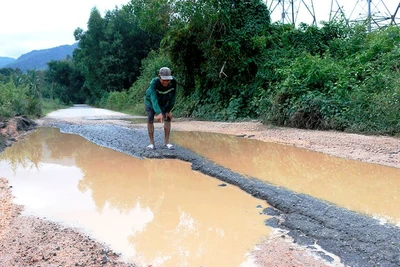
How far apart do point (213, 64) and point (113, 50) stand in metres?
21.5

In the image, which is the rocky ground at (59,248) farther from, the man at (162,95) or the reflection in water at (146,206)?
the man at (162,95)

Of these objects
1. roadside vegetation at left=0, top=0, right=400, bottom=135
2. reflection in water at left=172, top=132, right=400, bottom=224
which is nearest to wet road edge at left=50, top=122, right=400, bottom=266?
reflection in water at left=172, top=132, right=400, bottom=224

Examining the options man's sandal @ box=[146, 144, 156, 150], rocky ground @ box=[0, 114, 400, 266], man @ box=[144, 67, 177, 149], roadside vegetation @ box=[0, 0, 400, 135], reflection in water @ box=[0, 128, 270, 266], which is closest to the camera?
rocky ground @ box=[0, 114, 400, 266]

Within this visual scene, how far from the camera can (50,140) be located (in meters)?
9.06

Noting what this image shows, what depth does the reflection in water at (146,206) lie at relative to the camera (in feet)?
9.20

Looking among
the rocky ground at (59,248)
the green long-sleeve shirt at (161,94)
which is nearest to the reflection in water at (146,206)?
the rocky ground at (59,248)

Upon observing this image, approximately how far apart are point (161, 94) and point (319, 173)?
116 inches

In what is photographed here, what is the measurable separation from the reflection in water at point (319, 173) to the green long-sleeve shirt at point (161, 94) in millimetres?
1017

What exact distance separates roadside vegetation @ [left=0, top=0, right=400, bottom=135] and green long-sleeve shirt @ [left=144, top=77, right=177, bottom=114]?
4252 mm

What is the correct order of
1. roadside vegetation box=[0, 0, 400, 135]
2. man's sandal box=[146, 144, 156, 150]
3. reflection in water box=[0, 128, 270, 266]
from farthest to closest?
1. roadside vegetation box=[0, 0, 400, 135]
2. man's sandal box=[146, 144, 156, 150]
3. reflection in water box=[0, 128, 270, 266]

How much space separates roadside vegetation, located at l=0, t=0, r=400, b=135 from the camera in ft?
29.2

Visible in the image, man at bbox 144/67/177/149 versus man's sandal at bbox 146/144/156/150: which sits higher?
man at bbox 144/67/177/149

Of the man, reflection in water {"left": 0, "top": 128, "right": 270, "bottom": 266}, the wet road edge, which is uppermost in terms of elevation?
the man

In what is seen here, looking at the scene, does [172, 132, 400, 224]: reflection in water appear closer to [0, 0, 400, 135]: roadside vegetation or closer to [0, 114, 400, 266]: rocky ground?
[0, 114, 400, 266]: rocky ground
